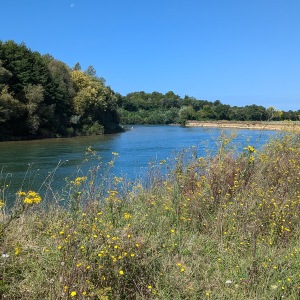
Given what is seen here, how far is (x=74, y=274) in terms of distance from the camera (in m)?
2.72

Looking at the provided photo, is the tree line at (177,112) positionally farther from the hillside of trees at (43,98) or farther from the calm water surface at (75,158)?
the calm water surface at (75,158)

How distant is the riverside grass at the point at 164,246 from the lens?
2908mm

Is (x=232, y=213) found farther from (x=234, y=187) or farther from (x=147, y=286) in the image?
(x=147, y=286)

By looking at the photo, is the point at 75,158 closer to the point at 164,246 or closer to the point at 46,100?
the point at 164,246

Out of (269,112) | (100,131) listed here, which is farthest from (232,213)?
(100,131)

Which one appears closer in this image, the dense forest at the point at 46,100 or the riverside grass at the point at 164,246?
the riverside grass at the point at 164,246

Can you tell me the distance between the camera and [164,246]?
3566 millimetres

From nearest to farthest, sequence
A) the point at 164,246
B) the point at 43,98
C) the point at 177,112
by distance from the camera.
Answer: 1. the point at 164,246
2. the point at 43,98
3. the point at 177,112

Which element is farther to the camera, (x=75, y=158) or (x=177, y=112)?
(x=177, y=112)

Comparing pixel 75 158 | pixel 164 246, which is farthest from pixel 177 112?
pixel 164 246

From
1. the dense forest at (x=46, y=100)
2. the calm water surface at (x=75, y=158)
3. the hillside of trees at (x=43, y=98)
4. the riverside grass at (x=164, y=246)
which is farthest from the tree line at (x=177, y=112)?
the riverside grass at (x=164, y=246)

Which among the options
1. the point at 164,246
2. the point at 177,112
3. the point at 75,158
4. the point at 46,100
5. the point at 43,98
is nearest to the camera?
the point at 164,246

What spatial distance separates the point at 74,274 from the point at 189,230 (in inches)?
82.8

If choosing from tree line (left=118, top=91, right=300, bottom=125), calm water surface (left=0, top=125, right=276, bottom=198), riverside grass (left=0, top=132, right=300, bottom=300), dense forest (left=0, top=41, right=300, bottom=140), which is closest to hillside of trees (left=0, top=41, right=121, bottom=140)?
dense forest (left=0, top=41, right=300, bottom=140)
